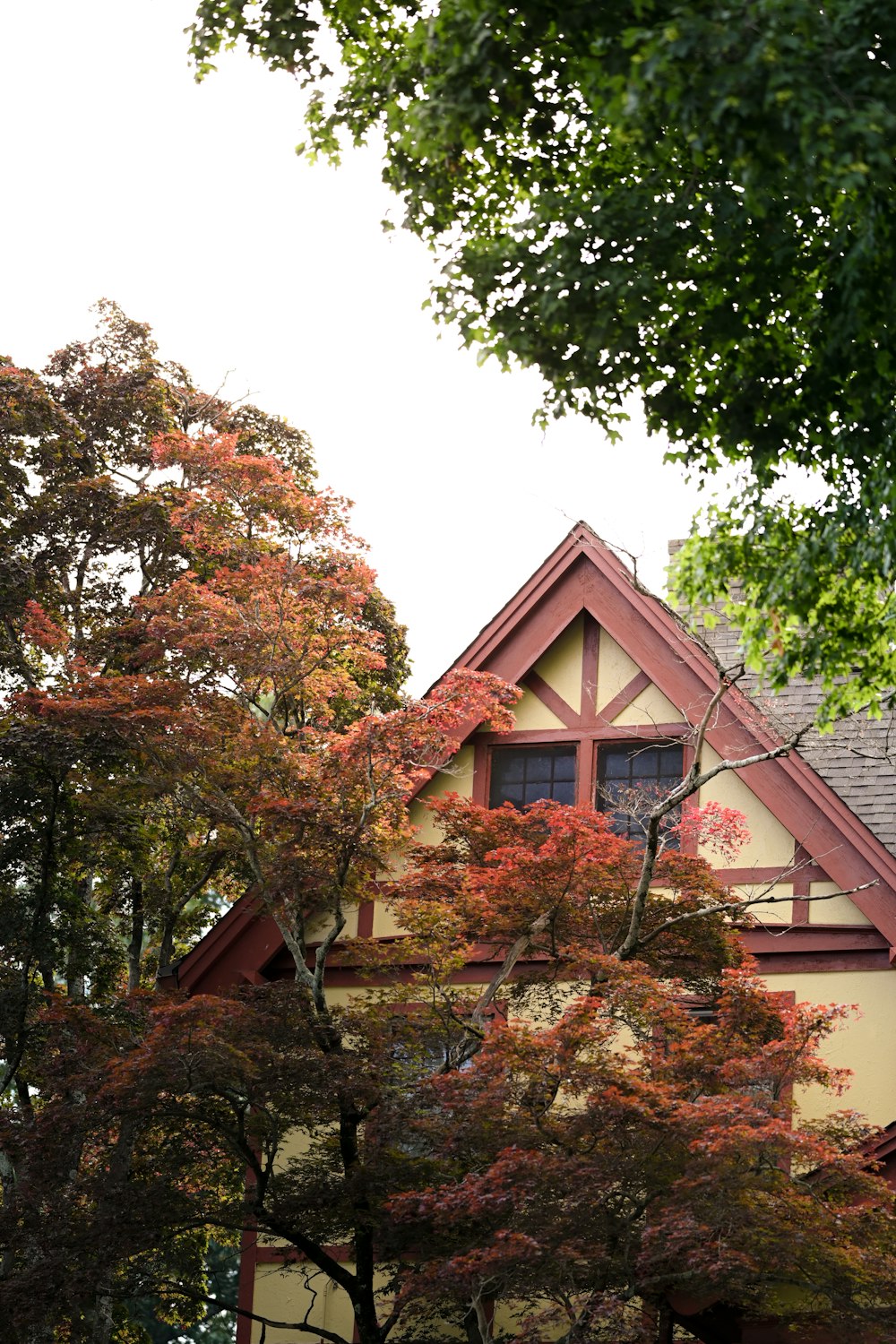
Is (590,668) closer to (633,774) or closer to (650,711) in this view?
(650,711)

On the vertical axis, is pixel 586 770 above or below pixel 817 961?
above

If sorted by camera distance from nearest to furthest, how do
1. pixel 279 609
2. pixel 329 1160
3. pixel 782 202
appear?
pixel 782 202, pixel 329 1160, pixel 279 609

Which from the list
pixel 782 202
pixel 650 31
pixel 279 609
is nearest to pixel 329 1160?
pixel 279 609

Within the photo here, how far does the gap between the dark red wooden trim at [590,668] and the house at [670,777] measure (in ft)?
0.07

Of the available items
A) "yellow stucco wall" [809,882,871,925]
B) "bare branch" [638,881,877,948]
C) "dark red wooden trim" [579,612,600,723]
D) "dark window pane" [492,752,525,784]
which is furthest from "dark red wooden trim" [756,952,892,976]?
"dark window pane" [492,752,525,784]

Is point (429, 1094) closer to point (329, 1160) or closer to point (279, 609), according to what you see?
point (329, 1160)

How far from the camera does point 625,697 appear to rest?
18.6 metres

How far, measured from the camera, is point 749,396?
10.7 m

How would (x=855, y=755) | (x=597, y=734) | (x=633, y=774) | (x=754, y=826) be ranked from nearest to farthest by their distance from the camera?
1. (x=754, y=826)
2. (x=855, y=755)
3. (x=633, y=774)
4. (x=597, y=734)

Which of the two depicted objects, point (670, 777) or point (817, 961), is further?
point (670, 777)

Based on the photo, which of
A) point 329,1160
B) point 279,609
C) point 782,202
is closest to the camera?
point 782,202

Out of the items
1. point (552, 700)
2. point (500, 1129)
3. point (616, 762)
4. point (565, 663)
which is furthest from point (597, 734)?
point (500, 1129)

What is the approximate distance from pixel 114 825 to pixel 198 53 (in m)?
9.81

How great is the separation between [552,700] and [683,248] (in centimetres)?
916
